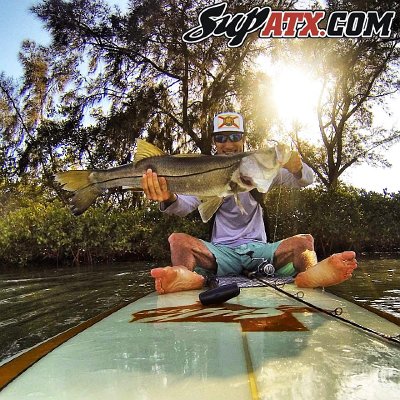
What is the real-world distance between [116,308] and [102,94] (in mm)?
15338

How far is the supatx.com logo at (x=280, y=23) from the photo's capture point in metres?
15.4

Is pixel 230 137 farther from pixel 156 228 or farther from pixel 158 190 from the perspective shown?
pixel 156 228

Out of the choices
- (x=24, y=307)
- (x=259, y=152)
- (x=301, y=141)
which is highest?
(x=301, y=141)

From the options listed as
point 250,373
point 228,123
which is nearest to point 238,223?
point 228,123

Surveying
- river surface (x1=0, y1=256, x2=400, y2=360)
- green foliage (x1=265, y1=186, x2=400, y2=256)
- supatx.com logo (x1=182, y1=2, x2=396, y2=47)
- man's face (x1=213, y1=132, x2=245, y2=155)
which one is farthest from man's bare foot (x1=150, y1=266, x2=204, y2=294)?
supatx.com logo (x1=182, y1=2, x2=396, y2=47)

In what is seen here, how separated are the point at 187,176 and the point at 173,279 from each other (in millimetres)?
884

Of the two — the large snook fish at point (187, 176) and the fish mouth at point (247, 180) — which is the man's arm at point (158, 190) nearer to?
the large snook fish at point (187, 176)

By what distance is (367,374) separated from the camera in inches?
67.4

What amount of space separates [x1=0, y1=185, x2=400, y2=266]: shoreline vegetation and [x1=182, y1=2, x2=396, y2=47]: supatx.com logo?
518 centimetres

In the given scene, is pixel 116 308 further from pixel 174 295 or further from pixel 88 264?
pixel 88 264

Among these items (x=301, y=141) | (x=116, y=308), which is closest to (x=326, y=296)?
(x=116, y=308)

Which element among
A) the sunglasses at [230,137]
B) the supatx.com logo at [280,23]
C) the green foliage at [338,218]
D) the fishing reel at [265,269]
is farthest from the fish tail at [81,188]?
the supatx.com logo at [280,23]

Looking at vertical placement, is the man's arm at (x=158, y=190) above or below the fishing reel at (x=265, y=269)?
above

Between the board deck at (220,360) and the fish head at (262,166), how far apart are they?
946 mm
